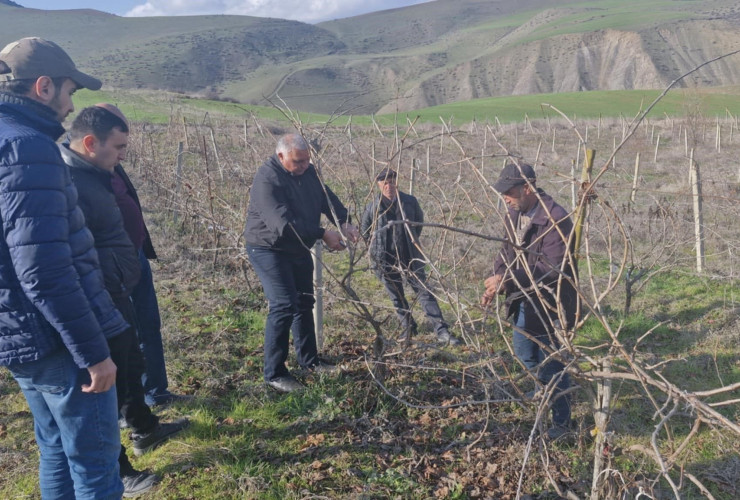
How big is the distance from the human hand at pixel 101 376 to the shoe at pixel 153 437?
1.29 metres

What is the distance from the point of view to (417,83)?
7731 cm

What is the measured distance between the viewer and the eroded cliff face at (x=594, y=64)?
6775 centimetres

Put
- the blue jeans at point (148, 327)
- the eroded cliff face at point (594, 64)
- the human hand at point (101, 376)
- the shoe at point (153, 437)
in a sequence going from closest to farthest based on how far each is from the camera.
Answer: the human hand at point (101, 376), the shoe at point (153, 437), the blue jeans at point (148, 327), the eroded cliff face at point (594, 64)

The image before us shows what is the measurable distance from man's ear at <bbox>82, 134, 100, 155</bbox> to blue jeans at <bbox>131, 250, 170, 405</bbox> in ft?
3.27

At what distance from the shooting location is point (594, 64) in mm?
72688

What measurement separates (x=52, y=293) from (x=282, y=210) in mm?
1719

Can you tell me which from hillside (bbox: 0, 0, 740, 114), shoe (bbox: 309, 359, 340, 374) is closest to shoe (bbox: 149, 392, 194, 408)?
shoe (bbox: 309, 359, 340, 374)

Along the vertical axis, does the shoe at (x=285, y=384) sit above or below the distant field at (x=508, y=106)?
below

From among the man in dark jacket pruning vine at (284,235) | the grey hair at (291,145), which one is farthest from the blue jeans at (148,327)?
the grey hair at (291,145)

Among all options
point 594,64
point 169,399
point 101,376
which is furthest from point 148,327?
point 594,64

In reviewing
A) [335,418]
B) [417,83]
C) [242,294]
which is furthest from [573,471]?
[417,83]

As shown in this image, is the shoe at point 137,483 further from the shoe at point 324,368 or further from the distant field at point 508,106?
the distant field at point 508,106

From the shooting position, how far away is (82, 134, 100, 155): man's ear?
2492 mm

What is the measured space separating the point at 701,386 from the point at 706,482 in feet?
4.14
